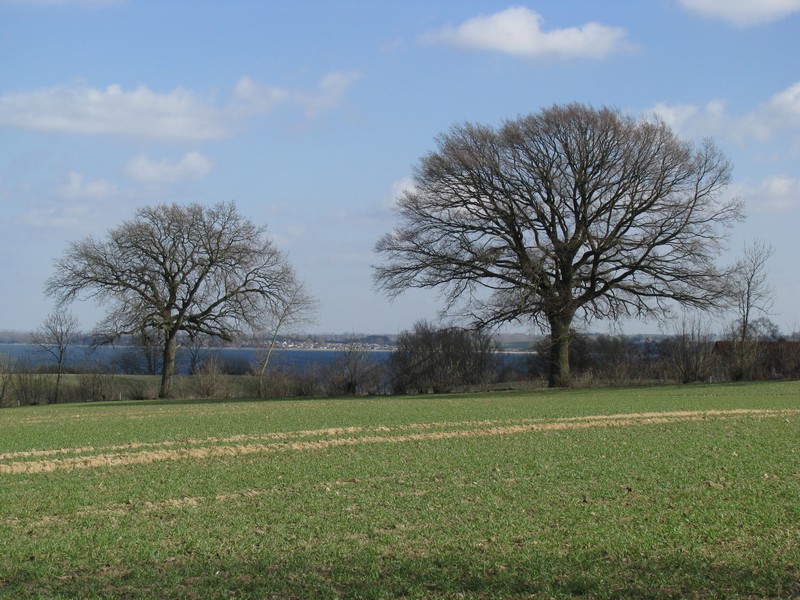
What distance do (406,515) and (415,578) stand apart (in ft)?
8.73

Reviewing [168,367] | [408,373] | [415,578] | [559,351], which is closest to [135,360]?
[168,367]

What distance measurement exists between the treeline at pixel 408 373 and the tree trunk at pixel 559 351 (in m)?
3.45

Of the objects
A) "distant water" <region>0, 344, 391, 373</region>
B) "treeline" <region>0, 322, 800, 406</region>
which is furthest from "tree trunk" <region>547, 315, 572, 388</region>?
"distant water" <region>0, 344, 391, 373</region>

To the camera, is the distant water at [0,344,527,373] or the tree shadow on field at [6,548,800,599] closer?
Answer: the tree shadow on field at [6,548,800,599]

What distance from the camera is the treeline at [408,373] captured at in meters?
48.7

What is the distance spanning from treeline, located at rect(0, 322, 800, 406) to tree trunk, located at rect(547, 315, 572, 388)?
345 cm

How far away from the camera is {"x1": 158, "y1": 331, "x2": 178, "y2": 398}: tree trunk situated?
49406 millimetres

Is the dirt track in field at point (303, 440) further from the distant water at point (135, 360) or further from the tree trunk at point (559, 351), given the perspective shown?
the distant water at point (135, 360)

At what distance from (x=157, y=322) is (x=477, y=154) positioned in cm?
2256

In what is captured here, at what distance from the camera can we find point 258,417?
84.8 feet

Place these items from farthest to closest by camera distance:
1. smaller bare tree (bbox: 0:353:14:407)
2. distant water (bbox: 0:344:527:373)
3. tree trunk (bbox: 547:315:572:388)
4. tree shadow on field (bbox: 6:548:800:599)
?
distant water (bbox: 0:344:527:373)
smaller bare tree (bbox: 0:353:14:407)
tree trunk (bbox: 547:315:572:388)
tree shadow on field (bbox: 6:548:800:599)

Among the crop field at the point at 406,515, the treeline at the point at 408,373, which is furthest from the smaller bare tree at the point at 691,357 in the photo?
the crop field at the point at 406,515

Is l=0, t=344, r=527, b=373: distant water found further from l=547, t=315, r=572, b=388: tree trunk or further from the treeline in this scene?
l=547, t=315, r=572, b=388: tree trunk

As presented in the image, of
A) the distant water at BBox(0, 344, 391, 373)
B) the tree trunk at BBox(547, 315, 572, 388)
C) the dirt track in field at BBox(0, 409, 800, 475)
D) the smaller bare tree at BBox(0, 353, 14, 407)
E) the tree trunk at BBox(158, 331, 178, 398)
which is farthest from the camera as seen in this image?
the distant water at BBox(0, 344, 391, 373)
